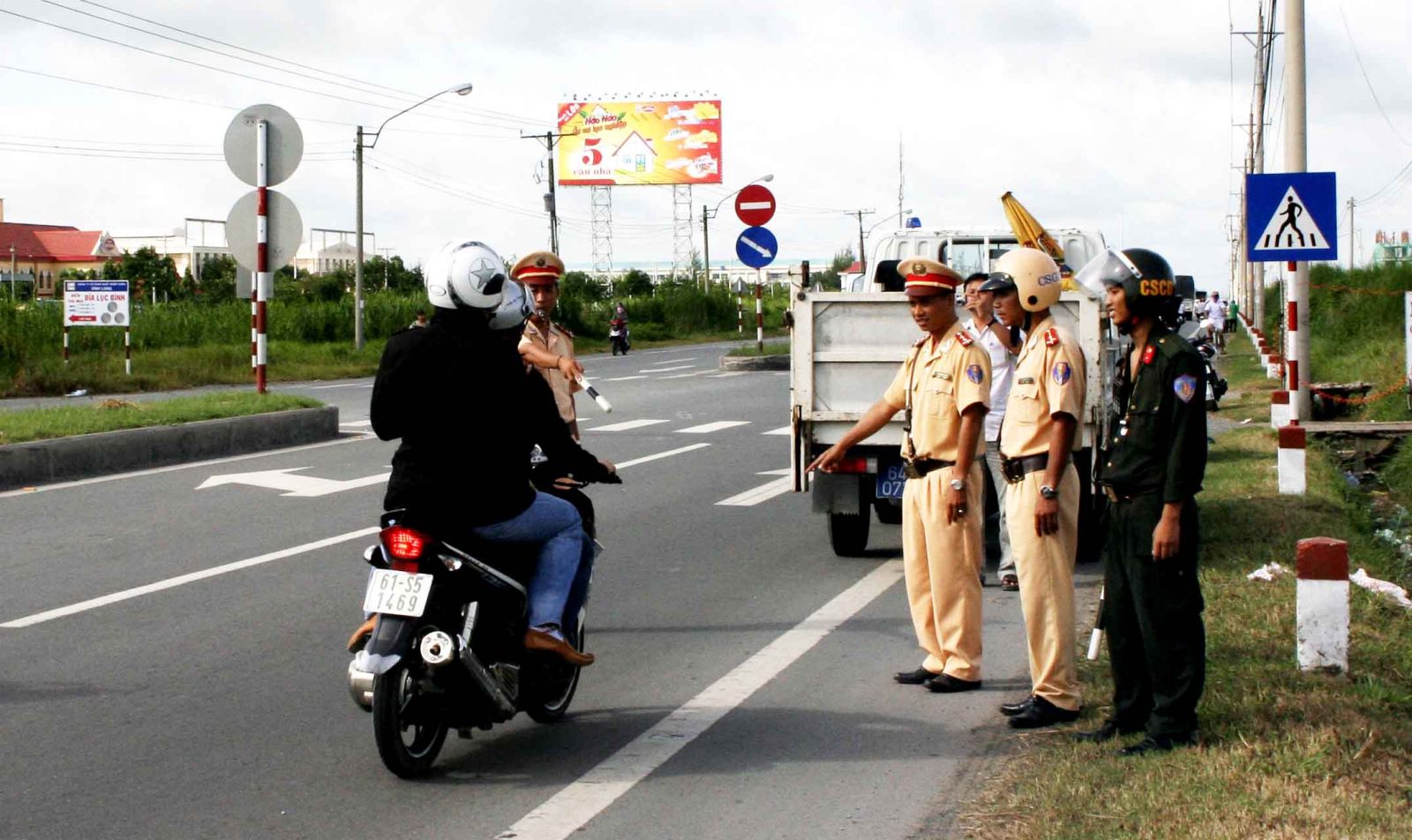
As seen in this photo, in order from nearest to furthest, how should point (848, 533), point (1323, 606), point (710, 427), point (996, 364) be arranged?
point (1323, 606), point (996, 364), point (848, 533), point (710, 427)

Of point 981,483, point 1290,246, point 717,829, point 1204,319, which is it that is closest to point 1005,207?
point 1290,246

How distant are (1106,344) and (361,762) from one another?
6386 mm

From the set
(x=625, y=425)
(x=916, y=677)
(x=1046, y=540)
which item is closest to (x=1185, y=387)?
(x=1046, y=540)

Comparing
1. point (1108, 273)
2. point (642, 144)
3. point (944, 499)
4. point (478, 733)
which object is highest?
point (642, 144)

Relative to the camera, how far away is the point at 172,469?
1501cm

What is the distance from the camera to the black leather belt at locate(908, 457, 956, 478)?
673 cm

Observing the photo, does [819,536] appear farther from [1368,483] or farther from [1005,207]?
Answer: [1368,483]

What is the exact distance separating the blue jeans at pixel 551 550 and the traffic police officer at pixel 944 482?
5.29 ft

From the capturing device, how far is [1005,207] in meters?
13.3

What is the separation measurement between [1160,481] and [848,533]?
4.87 m

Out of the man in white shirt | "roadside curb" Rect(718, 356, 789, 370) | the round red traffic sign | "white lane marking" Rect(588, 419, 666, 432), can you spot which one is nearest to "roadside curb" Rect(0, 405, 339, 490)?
"white lane marking" Rect(588, 419, 666, 432)

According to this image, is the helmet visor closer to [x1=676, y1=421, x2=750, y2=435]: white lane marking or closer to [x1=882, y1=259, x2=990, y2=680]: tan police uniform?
[x1=882, y1=259, x2=990, y2=680]: tan police uniform

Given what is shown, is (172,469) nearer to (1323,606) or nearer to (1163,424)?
(1323,606)

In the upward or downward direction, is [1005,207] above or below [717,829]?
above
